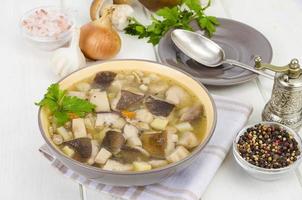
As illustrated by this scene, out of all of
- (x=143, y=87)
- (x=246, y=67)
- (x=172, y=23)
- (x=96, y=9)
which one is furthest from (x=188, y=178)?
(x=96, y=9)

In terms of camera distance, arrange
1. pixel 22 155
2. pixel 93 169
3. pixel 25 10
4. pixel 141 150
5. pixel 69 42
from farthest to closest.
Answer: pixel 25 10 < pixel 69 42 < pixel 22 155 < pixel 141 150 < pixel 93 169

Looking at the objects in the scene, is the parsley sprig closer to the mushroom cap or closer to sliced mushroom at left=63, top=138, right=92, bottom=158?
sliced mushroom at left=63, top=138, right=92, bottom=158

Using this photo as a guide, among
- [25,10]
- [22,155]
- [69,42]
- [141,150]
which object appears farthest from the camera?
[25,10]

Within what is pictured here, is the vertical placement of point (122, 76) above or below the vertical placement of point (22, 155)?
above

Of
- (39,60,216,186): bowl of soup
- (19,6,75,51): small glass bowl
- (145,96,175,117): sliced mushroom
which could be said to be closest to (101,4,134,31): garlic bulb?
(19,6,75,51): small glass bowl

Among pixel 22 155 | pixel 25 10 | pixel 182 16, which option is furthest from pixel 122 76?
pixel 25 10

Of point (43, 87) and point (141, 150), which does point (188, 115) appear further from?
point (43, 87)

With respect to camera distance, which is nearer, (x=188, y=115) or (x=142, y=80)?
(x=188, y=115)
